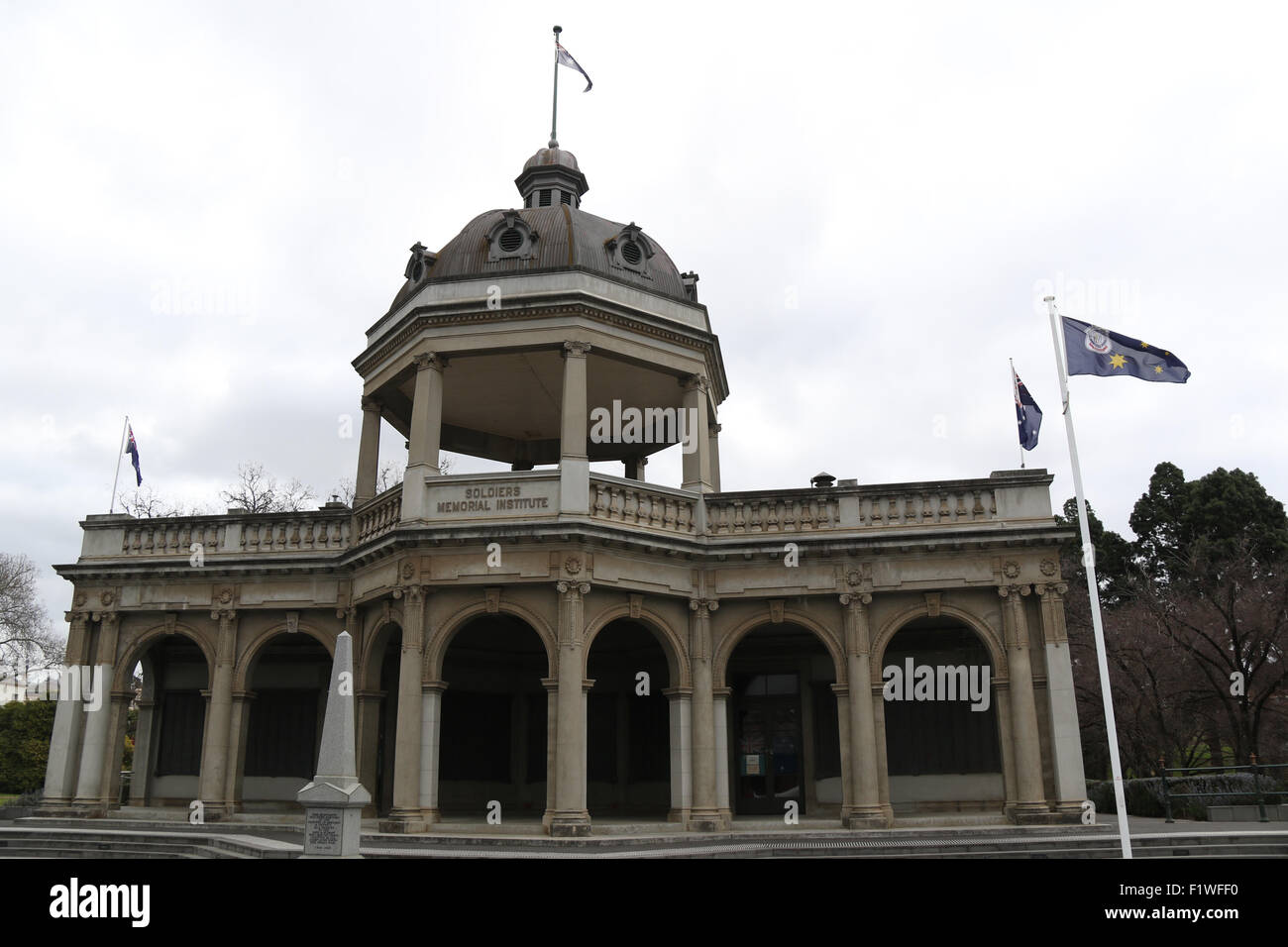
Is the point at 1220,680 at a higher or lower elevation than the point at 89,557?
lower

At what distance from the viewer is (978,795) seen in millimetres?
20797

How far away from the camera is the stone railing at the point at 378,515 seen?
20.5 meters

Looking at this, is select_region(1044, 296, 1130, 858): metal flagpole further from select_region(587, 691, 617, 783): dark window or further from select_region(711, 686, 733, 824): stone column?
select_region(587, 691, 617, 783): dark window

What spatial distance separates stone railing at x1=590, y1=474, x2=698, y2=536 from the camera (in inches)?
767

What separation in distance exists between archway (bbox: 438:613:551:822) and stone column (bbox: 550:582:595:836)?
4619 mm

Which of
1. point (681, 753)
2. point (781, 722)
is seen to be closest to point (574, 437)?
point (681, 753)

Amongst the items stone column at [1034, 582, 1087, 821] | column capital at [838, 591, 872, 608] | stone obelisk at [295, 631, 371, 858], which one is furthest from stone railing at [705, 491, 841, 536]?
stone obelisk at [295, 631, 371, 858]

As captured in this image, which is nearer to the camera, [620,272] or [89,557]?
[620,272]

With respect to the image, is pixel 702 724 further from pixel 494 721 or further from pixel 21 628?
pixel 21 628

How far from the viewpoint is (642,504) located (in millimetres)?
20078

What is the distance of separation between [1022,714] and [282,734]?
1668 centimetres
